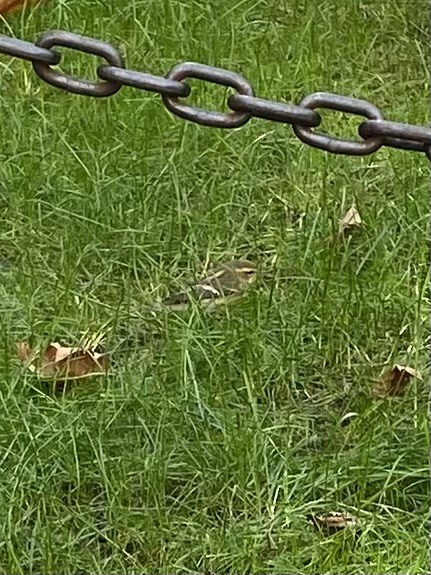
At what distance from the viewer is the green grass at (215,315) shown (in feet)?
6.63

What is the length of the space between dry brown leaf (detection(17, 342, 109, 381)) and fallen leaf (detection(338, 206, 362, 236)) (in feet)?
1.93

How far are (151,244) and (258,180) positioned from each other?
1.11ft

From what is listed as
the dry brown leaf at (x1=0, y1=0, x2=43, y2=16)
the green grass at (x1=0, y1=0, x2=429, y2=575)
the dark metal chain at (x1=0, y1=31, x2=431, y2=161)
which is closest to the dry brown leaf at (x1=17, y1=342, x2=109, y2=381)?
the green grass at (x1=0, y1=0, x2=429, y2=575)

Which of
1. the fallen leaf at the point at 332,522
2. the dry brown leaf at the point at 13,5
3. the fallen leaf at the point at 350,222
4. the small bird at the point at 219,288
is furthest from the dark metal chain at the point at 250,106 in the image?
the dry brown leaf at the point at 13,5

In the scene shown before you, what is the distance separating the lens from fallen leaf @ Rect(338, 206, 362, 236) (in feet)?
8.46

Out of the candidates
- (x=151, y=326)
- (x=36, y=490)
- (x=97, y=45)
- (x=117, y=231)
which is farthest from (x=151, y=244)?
(x=97, y=45)

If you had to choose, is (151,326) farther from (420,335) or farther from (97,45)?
(97,45)

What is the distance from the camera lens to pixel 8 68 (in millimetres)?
3143

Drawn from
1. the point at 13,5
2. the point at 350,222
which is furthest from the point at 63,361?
the point at 13,5

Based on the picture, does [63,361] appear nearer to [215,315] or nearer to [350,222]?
[215,315]

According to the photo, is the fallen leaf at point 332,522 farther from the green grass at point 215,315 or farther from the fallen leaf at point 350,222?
the fallen leaf at point 350,222

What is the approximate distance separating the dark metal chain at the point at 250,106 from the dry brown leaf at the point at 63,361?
85 centimetres

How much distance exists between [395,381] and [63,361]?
0.61m

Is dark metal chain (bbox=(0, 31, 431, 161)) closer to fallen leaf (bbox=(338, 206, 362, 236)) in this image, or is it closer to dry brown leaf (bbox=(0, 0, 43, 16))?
fallen leaf (bbox=(338, 206, 362, 236))
